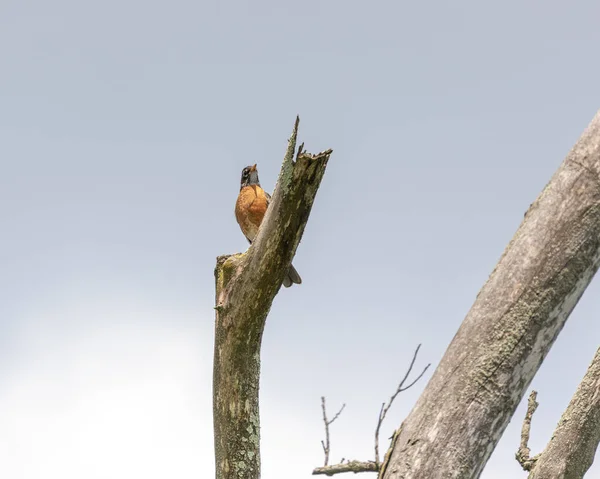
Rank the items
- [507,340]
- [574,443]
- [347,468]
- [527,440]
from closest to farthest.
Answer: [507,340] → [347,468] → [574,443] → [527,440]

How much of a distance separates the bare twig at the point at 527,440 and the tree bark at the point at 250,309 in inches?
99.5

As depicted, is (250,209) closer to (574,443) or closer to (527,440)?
(527,440)

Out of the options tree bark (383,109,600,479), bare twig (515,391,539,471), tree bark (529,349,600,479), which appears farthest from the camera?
bare twig (515,391,539,471)

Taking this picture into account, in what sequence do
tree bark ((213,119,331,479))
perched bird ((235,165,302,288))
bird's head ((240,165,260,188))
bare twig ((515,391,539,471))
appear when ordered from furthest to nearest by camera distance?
bird's head ((240,165,260,188))
perched bird ((235,165,302,288))
bare twig ((515,391,539,471))
tree bark ((213,119,331,479))

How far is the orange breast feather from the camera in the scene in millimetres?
9250

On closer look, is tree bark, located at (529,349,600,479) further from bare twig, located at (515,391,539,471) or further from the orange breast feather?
the orange breast feather

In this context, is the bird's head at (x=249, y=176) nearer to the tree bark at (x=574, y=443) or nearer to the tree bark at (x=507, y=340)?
the tree bark at (x=574, y=443)

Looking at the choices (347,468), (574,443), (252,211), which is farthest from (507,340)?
(252,211)

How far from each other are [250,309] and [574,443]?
269 centimetres

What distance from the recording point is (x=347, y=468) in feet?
13.8

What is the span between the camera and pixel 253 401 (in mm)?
3826

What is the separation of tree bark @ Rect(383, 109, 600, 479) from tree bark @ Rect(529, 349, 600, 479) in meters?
2.41

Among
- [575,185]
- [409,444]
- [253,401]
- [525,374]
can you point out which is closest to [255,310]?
[253,401]

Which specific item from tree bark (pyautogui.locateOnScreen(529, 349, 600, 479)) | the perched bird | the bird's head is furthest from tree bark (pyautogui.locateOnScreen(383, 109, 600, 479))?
the bird's head
